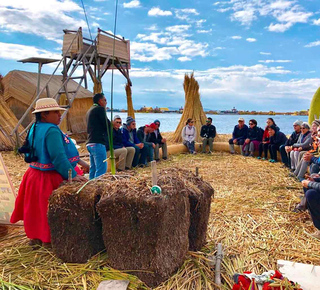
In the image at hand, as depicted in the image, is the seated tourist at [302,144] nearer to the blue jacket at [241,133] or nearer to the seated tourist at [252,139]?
the seated tourist at [252,139]

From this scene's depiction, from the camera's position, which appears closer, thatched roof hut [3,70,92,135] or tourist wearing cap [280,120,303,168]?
tourist wearing cap [280,120,303,168]

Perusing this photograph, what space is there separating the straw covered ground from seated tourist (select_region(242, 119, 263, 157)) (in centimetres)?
314

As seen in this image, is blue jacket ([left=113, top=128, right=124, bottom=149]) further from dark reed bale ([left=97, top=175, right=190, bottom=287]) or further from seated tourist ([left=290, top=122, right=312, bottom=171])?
dark reed bale ([left=97, top=175, right=190, bottom=287])

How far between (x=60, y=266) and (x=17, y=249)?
1.89 feet

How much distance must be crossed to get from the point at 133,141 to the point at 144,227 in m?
5.07

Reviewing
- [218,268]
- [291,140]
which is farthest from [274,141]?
[218,268]

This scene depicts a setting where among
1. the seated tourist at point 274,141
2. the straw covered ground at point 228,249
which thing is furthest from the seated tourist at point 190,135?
the straw covered ground at point 228,249

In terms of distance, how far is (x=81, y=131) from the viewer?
11.3 m

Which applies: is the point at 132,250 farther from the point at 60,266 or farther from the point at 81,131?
the point at 81,131

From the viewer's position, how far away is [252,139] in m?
8.24

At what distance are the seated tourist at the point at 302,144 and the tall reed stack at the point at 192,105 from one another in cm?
419

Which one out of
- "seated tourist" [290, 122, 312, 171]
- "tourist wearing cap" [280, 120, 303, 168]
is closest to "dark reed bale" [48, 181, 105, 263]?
"seated tourist" [290, 122, 312, 171]

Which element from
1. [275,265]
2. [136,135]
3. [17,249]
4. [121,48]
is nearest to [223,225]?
[275,265]

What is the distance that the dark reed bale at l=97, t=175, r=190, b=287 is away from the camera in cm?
197
